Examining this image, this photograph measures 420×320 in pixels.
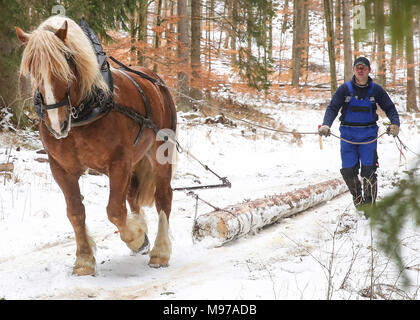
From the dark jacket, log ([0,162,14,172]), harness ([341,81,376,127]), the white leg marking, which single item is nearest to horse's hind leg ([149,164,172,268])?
the white leg marking

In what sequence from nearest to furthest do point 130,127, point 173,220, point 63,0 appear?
point 130,127 < point 173,220 < point 63,0

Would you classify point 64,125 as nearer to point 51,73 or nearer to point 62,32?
point 51,73

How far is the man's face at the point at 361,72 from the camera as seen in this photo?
5.25 metres

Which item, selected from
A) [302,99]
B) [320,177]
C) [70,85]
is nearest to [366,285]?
[70,85]

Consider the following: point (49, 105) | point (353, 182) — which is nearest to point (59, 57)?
point (49, 105)

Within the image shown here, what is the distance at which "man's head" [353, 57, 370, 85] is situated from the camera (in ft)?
17.1

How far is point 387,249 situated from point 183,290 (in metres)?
2.02

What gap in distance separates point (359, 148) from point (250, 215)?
1.74m

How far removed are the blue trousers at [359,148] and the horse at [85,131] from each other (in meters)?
2.46

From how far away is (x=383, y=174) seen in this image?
8156 millimetres

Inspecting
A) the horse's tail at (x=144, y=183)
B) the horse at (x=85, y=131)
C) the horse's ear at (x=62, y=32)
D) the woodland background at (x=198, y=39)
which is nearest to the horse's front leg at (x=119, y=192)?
the horse at (x=85, y=131)

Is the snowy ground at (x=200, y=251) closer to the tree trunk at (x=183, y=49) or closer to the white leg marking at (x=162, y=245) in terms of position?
the white leg marking at (x=162, y=245)

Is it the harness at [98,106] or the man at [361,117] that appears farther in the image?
the man at [361,117]
